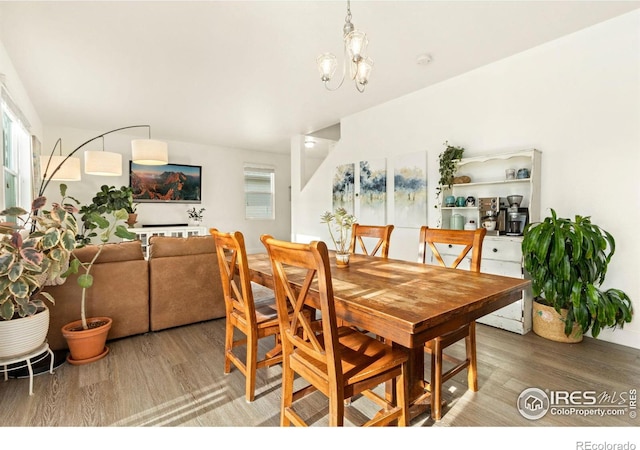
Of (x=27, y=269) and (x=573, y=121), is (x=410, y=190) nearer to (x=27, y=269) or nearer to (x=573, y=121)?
(x=573, y=121)

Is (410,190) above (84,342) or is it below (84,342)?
above

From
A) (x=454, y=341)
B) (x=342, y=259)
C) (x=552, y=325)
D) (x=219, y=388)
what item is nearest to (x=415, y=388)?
(x=454, y=341)

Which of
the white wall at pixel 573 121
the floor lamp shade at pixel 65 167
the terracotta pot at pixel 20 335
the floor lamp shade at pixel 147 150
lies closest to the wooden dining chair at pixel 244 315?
the terracotta pot at pixel 20 335

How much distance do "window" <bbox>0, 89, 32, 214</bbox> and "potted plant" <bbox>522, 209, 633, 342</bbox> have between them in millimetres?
4899

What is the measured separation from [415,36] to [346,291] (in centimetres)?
251

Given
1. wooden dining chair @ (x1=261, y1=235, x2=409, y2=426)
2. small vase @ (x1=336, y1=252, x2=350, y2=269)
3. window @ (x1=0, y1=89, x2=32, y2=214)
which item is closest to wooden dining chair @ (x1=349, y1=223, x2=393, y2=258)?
small vase @ (x1=336, y1=252, x2=350, y2=269)

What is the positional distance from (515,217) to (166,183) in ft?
20.8

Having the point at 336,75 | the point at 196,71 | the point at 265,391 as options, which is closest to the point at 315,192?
the point at 336,75

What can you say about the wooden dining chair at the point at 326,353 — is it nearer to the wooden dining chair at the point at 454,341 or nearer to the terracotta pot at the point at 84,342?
the wooden dining chair at the point at 454,341

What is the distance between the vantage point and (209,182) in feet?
23.6

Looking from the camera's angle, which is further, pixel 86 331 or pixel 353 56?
pixel 86 331

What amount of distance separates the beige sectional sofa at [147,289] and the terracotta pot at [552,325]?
2.95 metres

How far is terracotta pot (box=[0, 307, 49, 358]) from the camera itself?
1.89 m

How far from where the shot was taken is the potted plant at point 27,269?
1805 mm
